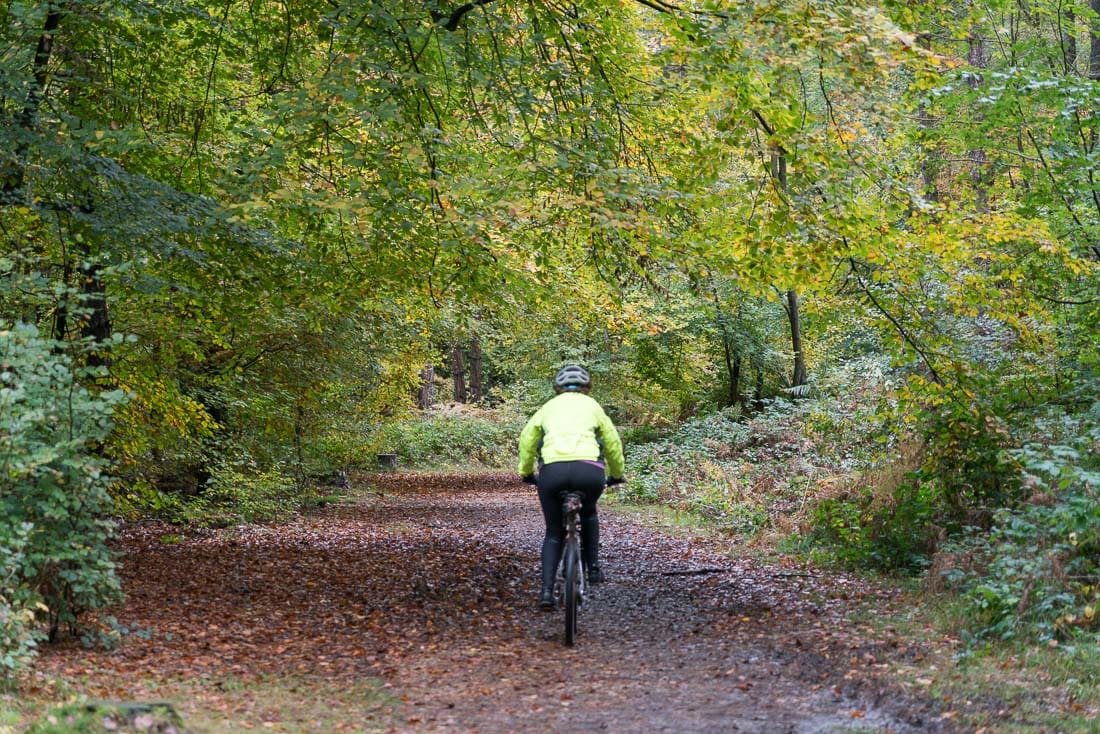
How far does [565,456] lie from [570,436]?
157mm

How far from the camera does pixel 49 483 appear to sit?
19.6 ft

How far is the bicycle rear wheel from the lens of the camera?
709cm

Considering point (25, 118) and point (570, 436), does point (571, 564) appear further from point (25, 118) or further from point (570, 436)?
point (25, 118)

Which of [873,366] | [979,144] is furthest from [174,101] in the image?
[873,366]

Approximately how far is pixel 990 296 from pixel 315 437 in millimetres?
15625

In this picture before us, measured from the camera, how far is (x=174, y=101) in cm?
1155

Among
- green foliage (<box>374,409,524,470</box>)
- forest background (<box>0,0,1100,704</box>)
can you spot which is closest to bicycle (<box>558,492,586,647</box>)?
forest background (<box>0,0,1100,704</box>)

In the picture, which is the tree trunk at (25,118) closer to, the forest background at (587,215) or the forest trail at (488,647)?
the forest background at (587,215)

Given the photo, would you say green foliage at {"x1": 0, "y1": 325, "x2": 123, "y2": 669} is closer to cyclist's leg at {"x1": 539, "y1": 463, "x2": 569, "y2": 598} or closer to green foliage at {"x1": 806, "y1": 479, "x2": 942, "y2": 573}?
cyclist's leg at {"x1": 539, "y1": 463, "x2": 569, "y2": 598}

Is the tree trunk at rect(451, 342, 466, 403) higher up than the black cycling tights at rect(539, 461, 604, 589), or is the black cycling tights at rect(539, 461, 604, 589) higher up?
the tree trunk at rect(451, 342, 466, 403)

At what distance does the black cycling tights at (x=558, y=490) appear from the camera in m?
7.29

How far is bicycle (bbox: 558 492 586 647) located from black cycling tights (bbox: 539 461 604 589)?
0.05 m

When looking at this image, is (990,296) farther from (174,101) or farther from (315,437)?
(315,437)

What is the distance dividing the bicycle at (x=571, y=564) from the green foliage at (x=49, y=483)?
3118 mm
